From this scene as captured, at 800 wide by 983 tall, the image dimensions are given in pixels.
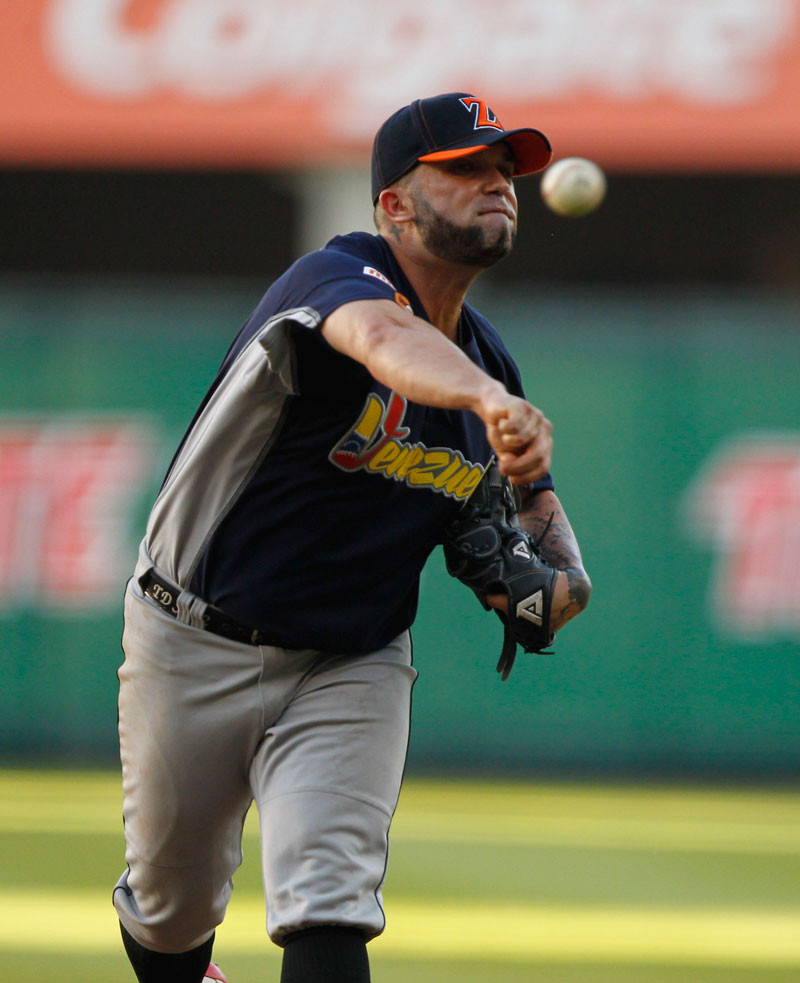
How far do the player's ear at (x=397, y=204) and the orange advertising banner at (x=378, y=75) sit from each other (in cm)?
978

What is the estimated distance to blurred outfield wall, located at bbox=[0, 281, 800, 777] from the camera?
10.9 meters

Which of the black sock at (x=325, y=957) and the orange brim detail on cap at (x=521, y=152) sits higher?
the orange brim detail on cap at (x=521, y=152)

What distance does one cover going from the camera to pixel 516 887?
7500 mm

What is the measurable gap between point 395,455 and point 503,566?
518 millimetres

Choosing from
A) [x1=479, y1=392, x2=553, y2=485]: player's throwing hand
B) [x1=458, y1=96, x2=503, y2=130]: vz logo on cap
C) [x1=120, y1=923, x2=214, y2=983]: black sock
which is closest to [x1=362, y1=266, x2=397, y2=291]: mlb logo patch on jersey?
[x1=458, y1=96, x2=503, y2=130]: vz logo on cap

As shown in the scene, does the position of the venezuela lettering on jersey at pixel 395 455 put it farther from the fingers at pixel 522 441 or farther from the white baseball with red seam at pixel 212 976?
the white baseball with red seam at pixel 212 976

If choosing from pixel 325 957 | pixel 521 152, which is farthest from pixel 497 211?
pixel 325 957

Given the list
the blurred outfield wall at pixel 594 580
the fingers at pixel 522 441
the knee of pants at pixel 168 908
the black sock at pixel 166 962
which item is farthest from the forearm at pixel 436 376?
the blurred outfield wall at pixel 594 580

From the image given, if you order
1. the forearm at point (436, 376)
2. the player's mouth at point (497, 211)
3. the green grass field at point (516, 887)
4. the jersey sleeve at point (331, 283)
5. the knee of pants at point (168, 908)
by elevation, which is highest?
the player's mouth at point (497, 211)

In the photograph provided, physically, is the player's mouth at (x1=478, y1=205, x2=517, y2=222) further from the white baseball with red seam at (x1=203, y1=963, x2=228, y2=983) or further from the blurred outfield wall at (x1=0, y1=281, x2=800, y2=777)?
the blurred outfield wall at (x1=0, y1=281, x2=800, y2=777)

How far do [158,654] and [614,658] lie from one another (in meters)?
6.84

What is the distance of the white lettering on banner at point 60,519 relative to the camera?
10867 mm

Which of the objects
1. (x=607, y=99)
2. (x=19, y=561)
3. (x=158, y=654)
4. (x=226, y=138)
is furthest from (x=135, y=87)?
(x=158, y=654)

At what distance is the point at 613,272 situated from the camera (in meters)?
19.7
